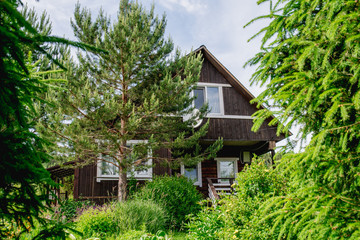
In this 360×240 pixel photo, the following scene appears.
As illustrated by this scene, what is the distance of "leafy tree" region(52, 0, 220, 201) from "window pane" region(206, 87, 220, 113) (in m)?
3.49

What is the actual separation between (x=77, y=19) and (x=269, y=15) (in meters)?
9.40

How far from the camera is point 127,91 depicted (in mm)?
11398

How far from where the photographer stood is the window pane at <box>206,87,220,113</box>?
14.8 meters

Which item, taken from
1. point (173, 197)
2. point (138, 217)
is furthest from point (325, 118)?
point (173, 197)

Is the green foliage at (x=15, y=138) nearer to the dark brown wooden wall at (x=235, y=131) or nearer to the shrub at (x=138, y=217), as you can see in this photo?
the shrub at (x=138, y=217)

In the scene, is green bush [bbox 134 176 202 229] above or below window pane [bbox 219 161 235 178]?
below

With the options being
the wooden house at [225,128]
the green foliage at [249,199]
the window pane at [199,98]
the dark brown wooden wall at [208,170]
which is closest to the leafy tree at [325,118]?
the green foliage at [249,199]

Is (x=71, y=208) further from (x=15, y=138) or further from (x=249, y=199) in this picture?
(x=15, y=138)

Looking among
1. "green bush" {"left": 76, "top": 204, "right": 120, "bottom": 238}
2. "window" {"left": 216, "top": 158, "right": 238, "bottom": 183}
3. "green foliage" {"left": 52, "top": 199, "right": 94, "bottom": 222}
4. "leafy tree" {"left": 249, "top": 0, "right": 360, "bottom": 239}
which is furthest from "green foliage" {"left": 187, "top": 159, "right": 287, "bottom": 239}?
"window" {"left": 216, "top": 158, "right": 238, "bottom": 183}

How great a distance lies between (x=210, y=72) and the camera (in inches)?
603

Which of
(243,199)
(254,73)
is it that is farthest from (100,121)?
(254,73)

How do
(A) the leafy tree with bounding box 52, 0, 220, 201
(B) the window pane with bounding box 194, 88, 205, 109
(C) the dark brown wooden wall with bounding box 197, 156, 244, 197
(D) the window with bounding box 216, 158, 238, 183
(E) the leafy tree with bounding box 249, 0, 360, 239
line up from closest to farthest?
(E) the leafy tree with bounding box 249, 0, 360, 239
(A) the leafy tree with bounding box 52, 0, 220, 201
(B) the window pane with bounding box 194, 88, 205, 109
(C) the dark brown wooden wall with bounding box 197, 156, 244, 197
(D) the window with bounding box 216, 158, 238, 183

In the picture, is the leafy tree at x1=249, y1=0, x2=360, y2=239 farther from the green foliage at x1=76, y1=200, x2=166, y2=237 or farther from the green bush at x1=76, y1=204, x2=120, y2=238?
the green bush at x1=76, y1=204, x2=120, y2=238

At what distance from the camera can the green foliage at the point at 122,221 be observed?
22.9 ft
